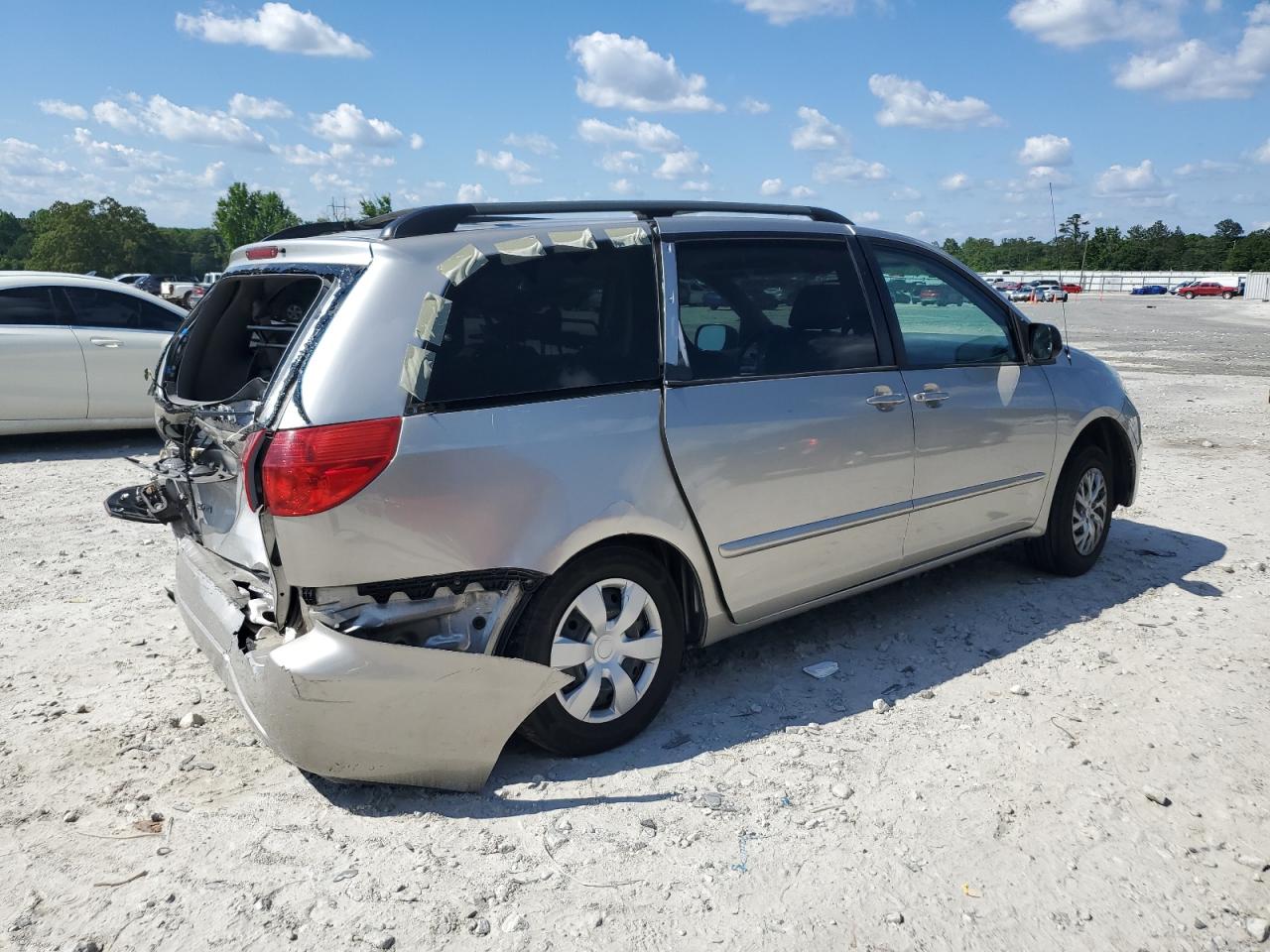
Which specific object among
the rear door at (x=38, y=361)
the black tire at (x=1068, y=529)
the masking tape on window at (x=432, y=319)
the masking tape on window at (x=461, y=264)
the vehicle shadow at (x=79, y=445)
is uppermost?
the masking tape on window at (x=461, y=264)

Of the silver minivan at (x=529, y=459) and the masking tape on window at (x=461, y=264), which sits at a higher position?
the masking tape on window at (x=461, y=264)

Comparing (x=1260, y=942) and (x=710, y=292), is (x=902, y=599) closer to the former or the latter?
(x=710, y=292)

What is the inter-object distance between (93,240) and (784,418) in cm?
10149

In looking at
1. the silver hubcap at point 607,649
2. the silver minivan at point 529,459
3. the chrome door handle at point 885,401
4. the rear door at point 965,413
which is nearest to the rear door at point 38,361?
the silver minivan at point 529,459

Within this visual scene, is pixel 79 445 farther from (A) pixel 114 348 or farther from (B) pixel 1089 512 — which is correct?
(B) pixel 1089 512

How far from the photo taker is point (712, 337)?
376 centimetres

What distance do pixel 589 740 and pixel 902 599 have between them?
92.7 inches

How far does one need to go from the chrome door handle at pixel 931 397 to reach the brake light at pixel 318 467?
2.49 meters

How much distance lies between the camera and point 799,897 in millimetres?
2752

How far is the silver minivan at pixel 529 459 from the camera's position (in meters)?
2.96

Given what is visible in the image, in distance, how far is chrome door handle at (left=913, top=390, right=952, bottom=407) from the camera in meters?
4.38

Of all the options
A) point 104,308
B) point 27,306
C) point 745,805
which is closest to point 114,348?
point 104,308

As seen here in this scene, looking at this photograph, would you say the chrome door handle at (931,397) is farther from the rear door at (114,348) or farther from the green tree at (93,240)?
the green tree at (93,240)

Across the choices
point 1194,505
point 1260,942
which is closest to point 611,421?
point 1260,942
